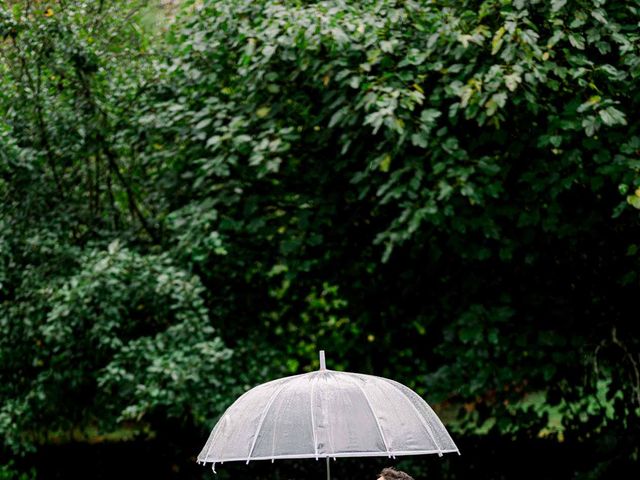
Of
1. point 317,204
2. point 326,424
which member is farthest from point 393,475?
point 317,204

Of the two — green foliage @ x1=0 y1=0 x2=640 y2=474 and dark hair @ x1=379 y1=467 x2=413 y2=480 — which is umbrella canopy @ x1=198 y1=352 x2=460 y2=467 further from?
green foliage @ x1=0 y1=0 x2=640 y2=474

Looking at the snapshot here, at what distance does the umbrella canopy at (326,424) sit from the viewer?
4449mm

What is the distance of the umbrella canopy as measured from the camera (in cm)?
445

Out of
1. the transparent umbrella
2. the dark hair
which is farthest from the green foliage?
the dark hair

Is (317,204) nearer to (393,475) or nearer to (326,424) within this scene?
(326,424)

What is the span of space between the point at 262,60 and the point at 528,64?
2313mm

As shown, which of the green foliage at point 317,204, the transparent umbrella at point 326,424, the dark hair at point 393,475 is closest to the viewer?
the dark hair at point 393,475

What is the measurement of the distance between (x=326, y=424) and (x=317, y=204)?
4.90 m

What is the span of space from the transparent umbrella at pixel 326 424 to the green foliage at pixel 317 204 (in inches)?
125

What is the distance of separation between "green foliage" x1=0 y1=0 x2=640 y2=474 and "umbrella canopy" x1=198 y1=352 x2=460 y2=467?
318cm

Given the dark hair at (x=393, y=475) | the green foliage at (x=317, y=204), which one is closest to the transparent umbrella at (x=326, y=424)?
the dark hair at (x=393, y=475)

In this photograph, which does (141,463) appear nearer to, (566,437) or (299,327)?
(299,327)

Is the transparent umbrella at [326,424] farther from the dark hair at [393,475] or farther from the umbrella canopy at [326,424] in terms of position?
the dark hair at [393,475]

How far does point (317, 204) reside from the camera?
923 cm
